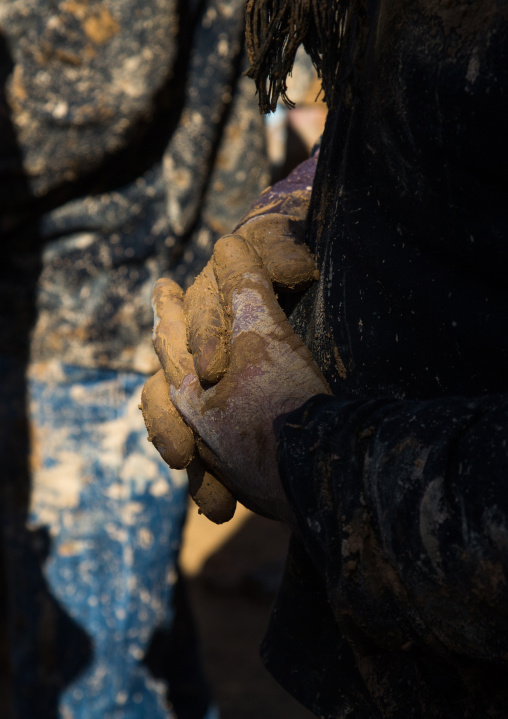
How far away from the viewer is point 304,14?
85cm

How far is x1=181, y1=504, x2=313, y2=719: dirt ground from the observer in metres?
2.69

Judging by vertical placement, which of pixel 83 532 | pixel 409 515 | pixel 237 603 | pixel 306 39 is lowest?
pixel 237 603

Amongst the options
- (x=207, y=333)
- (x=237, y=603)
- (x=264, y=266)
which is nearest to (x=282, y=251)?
(x=264, y=266)

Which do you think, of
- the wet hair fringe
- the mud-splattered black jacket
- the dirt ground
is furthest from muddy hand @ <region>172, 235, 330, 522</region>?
the dirt ground

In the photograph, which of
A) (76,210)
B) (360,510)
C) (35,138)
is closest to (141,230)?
(76,210)

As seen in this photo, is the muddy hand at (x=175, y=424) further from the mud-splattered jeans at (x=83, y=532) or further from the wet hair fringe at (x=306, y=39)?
the mud-splattered jeans at (x=83, y=532)

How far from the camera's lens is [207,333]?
860 millimetres

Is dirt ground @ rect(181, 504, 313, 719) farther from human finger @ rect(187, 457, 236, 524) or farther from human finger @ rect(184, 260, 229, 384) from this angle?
human finger @ rect(184, 260, 229, 384)

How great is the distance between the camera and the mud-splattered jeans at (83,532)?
2119mm

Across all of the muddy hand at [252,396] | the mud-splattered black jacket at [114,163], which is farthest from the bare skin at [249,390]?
the mud-splattered black jacket at [114,163]

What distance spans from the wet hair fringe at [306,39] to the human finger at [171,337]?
29 centimetres

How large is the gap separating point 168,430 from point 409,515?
1.22 feet

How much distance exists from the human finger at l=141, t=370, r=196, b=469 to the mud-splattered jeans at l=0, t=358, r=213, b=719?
3.92ft

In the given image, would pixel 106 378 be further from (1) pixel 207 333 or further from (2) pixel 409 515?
(2) pixel 409 515
